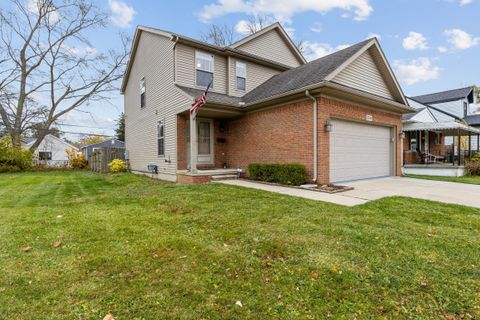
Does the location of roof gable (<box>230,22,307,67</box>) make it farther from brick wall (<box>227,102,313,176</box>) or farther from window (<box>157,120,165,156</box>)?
window (<box>157,120,165,156</box>)

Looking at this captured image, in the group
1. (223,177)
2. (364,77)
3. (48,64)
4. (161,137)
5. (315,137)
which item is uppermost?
(48,64)

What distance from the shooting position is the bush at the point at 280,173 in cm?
859

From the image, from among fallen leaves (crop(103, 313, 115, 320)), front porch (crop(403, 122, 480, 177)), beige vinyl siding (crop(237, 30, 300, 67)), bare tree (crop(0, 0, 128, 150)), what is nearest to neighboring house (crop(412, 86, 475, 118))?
front porch (crop(403, 122, 480, 177))

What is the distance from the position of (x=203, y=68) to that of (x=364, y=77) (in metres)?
6.71

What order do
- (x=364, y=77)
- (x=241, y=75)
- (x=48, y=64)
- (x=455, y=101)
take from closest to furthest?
(x=364, y=77) < (x=241, y=75) < (x=48, y=64) < (x=455, y=101)

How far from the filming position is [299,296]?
2.38 m

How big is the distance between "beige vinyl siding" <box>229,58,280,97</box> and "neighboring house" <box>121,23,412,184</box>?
51mm

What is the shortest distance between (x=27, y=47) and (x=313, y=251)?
29.9 meters

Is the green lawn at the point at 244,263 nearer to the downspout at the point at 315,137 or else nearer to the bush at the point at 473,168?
the downspout at the point at 315,137

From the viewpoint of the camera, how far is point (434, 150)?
63.4ft

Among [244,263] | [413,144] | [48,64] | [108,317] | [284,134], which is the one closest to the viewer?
[108,317]

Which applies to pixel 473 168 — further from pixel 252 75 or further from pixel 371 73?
pixel 252 75

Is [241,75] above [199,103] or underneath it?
above

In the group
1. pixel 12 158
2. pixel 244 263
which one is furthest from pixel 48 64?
pixel 244 263
